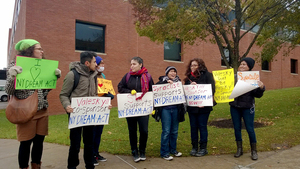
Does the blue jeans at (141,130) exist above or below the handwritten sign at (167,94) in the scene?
below

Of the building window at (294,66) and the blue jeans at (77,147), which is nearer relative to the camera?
the blue jeans at (77,147)

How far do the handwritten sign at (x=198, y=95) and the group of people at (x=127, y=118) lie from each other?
96 millimetres

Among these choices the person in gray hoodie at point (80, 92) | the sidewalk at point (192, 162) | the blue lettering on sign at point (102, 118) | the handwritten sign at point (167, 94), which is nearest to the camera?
the person in gray hoodie at point (80, 92)

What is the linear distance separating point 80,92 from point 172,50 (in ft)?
49.9

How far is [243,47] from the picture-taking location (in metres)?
22.9

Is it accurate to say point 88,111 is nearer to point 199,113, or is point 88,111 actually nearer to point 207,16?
point 199,113

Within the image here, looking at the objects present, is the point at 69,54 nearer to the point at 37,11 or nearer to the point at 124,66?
the point at 37,11

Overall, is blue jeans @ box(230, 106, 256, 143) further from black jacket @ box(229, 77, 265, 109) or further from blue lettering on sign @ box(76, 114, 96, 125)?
blue lettering on sign @ box(76, 114, 96, 125)

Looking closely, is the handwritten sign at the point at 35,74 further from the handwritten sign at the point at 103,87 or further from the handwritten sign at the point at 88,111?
the handwritten sign at the point at 103,87

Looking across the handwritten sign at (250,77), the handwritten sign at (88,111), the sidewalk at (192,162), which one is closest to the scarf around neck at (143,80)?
the handwritten sign at (88,111)

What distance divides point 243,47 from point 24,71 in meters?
23.3

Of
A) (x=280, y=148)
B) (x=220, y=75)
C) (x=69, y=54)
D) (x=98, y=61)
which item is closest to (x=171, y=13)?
(x=220, y=75)

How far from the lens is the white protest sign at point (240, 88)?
414 cm

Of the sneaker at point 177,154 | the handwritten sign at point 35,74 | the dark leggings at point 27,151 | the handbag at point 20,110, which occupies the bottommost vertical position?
the sneaker at point 177,154
